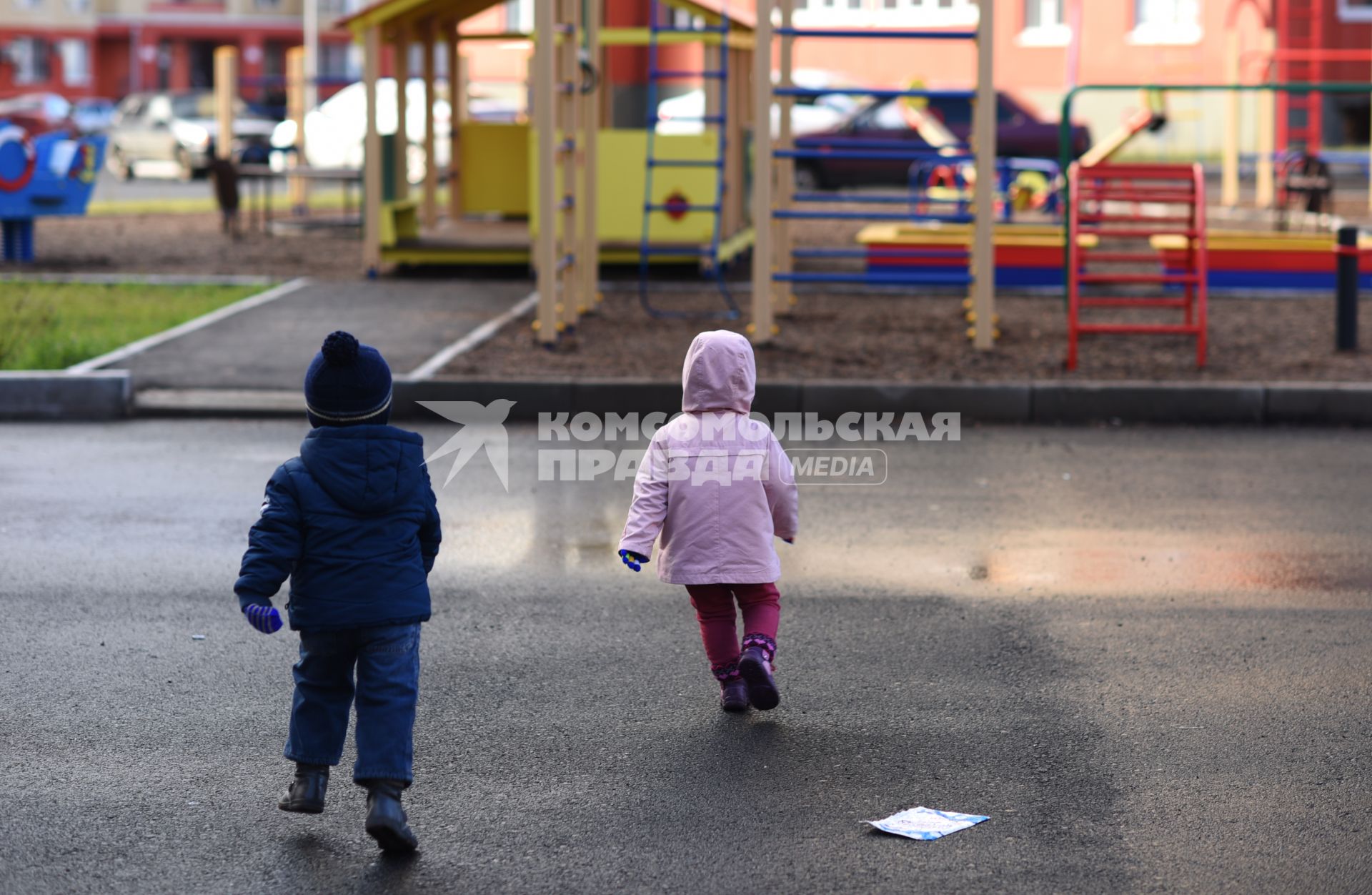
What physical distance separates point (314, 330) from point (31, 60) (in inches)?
2401

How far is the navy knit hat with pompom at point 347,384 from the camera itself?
166 inches

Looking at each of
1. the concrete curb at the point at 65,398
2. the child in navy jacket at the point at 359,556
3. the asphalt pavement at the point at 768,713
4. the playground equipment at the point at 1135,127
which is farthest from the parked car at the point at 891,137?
the child in navy jacket at the point at 359,556

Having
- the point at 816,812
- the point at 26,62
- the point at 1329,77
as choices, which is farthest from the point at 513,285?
the point at 26,62

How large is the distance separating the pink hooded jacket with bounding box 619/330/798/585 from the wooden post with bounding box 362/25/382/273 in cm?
1179

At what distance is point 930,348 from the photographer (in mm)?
12477

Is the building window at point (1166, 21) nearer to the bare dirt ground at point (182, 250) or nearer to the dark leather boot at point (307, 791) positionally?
the bare dirt ground at point (182, 250)

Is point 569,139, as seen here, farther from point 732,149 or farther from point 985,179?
point 732,149

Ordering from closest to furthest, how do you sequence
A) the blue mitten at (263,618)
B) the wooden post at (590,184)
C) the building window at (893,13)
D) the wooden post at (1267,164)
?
the blue mitten at (263,618)
the wooden post at (590,184)
the wooden post at (1267,164)
the building window at (893,13)

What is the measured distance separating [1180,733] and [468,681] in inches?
84.0

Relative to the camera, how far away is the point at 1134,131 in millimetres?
19703

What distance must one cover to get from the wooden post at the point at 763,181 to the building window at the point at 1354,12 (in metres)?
28.8

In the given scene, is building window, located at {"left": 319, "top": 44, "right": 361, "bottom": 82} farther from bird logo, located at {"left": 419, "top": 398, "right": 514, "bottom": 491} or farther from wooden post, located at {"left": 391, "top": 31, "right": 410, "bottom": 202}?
bird logo, located at {"left": 419, "top": 398, "right": 514, "bottom": 491}

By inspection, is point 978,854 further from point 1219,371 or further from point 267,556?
point 1219,371

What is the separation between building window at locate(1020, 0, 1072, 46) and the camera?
134 feet
